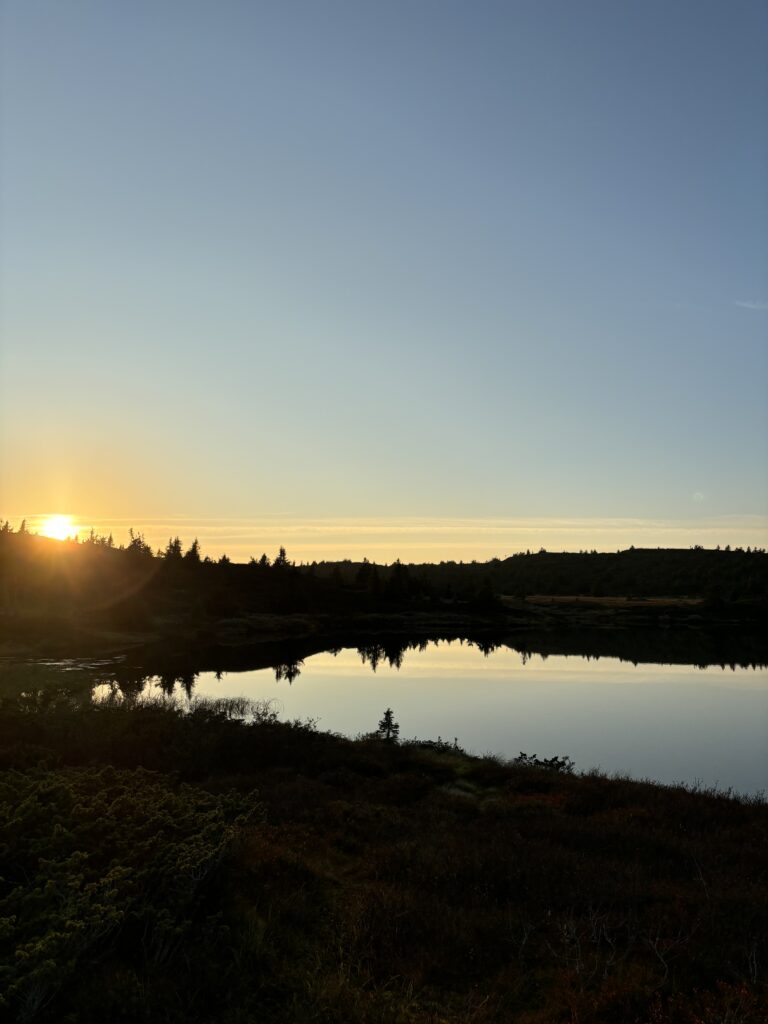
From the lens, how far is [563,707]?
149 feet

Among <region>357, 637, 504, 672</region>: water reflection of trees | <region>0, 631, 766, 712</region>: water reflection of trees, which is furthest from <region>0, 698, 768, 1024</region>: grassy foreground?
<region>357, 637, 504, 672</region>: water reflection of trees

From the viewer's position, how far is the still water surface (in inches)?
1238

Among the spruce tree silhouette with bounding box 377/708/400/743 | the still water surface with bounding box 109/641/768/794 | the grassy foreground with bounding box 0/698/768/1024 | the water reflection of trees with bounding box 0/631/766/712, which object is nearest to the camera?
the grassy foreground with bounding box 0/698/768/1024

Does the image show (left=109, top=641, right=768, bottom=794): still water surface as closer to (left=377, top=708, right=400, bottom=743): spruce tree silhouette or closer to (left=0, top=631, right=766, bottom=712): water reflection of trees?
(left=0, top=631, right=766, bottom=712): water reflection of trees

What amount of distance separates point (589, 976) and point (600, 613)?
14721cm

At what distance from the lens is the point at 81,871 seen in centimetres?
898

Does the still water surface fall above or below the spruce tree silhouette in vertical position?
below

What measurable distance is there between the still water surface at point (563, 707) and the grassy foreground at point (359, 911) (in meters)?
14.8

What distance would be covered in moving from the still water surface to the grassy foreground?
48.5 ft

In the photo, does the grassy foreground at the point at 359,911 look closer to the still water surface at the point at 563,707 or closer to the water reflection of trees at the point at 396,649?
the still water surface at the point at 563,707

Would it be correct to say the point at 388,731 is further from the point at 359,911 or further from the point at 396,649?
the point at 396,649

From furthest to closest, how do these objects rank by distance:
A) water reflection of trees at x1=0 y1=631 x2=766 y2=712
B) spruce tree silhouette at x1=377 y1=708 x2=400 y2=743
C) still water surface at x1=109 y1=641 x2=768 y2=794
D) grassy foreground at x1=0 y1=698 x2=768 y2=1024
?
1. water reflection of trees at x1=0 y1=631 x2=766 y2=712
2. still water surface at x1=109 y1=641 x2=768 y2=794
3. spruce tree silhouette at x1=377 y1=708 x2=400 y2=743
4. grassy foreground at x1=0 y1=698 x2=768 y2=1024

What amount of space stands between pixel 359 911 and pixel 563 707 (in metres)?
37.9

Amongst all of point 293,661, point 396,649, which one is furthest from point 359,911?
point 396,649
